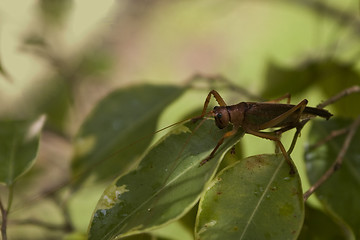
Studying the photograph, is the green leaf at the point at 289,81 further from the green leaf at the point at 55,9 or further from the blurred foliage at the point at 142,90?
the green leaf at the point at 55,9

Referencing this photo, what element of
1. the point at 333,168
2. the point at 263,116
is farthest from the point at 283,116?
the point at 333,168

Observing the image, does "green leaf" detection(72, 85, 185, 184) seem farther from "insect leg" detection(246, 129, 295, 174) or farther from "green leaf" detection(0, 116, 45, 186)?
"insect leg" detection(246, 129, 295, 174)

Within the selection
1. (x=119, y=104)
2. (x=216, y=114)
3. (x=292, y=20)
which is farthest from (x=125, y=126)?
(x=292, y=20)

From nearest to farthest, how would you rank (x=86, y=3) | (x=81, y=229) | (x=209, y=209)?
1. (x=209, y=209)
2. (x=81, y=229)
3. (x=86, y=3)

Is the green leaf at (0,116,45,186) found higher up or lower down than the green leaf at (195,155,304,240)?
higher up

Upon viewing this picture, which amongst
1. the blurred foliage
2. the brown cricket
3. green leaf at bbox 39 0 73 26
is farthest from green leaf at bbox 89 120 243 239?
green leaf at bbox 39 0 73 26

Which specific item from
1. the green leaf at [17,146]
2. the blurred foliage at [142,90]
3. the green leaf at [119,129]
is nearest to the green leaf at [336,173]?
the blurred foliage at [142,90]

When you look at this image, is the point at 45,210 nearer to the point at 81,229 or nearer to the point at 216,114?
the point at 81,229
